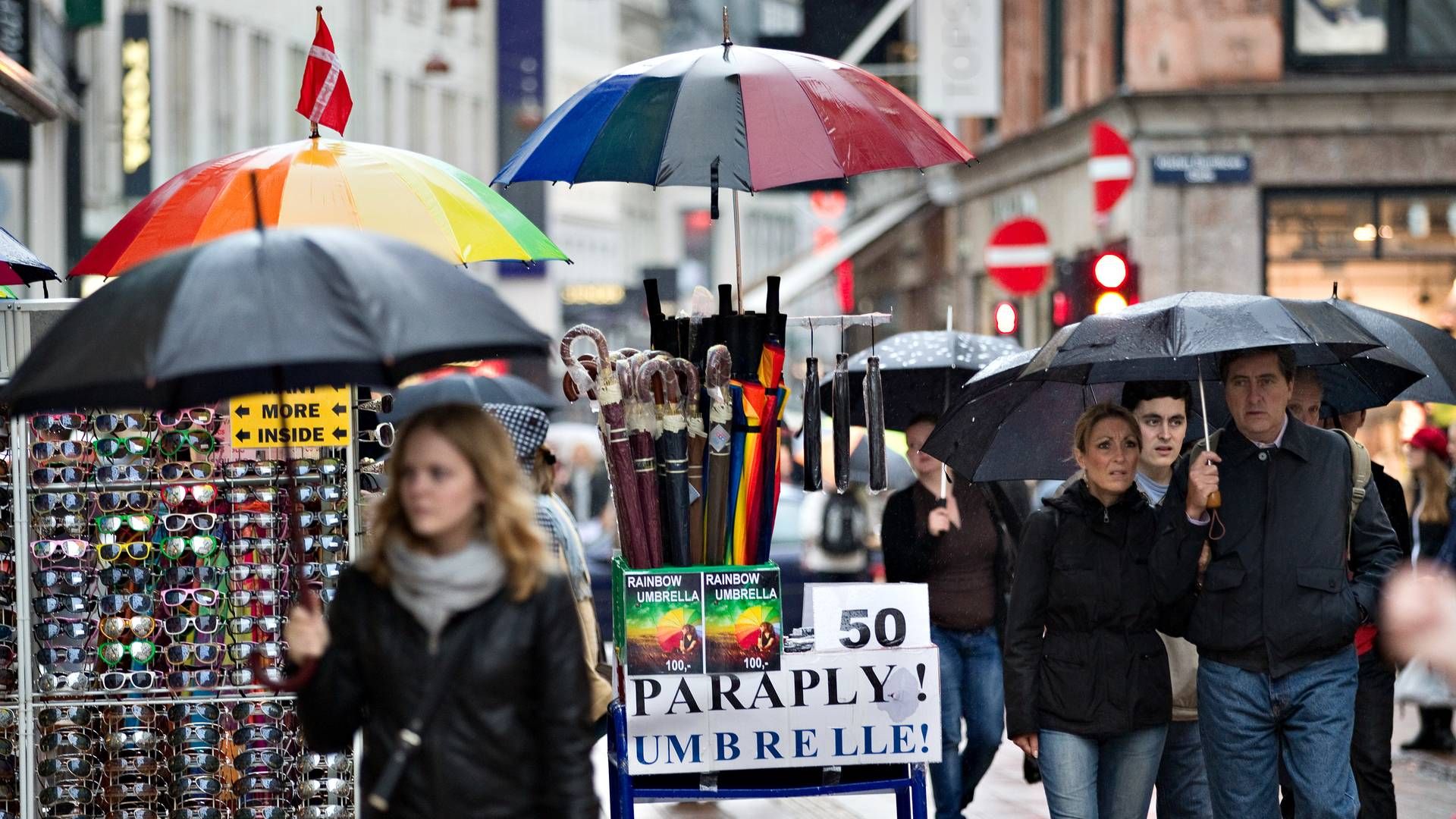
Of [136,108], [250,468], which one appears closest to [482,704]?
[250,468]

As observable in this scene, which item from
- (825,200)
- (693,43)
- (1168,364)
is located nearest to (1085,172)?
(1168,364)

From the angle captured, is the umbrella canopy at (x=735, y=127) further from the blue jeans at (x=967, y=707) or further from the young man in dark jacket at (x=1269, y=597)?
the blue jeans at (x=967, y=707)

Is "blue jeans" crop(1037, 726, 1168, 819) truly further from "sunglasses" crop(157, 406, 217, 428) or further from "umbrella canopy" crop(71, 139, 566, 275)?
"sunglasses" crop(157, 406, 217, 428)

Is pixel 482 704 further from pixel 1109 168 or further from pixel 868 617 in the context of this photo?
pixel 1109 168

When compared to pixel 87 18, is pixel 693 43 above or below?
above

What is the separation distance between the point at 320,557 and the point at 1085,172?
16.7 metres

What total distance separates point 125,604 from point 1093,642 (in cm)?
346

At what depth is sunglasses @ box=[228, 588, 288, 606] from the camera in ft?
25.5

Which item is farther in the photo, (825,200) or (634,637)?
(825,200)

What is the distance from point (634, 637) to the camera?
6.59 metres

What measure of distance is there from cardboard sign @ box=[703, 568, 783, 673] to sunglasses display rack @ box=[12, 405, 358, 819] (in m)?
1.76

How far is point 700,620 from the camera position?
261 inches

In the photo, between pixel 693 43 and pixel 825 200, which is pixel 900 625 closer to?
pixel 825 200

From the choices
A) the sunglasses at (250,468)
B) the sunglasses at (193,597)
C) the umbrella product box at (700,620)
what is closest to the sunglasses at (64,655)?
the sunglasses at (193,597)
